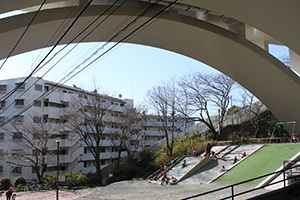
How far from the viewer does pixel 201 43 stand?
46.9 ft

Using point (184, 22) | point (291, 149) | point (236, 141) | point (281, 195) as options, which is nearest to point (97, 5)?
point (184, 22)

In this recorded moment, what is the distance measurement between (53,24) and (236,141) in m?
21.3

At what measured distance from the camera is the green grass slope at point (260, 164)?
14.5 metres

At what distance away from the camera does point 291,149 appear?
16438 mm

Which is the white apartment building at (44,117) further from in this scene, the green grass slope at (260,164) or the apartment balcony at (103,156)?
the green grass slope at (260,164)

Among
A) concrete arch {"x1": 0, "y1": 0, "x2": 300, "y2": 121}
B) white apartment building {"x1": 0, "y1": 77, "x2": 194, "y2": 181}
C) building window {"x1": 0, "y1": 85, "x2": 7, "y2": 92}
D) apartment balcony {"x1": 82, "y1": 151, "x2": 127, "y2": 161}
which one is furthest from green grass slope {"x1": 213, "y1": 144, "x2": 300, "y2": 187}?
building window {"x1": 0, "y1": 85, "x2": 7, "y2": 92}

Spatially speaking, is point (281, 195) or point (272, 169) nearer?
point (281, 195)

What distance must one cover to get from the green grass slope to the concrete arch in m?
2.31

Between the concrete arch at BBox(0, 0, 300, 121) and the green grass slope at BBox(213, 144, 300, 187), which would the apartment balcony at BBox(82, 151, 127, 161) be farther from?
the concrete arch at BBox(0, 0, 300, 121)

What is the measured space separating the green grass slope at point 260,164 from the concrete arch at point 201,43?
231 centimetres

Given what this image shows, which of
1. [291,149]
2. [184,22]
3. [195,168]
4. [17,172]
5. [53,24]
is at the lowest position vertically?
[17,172]

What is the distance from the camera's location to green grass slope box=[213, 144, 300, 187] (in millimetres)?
14453

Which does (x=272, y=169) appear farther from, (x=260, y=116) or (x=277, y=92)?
(x=260, y=116)

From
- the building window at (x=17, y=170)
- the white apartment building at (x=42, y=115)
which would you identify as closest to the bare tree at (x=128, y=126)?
the white apartment building at (x=42, y=115)
